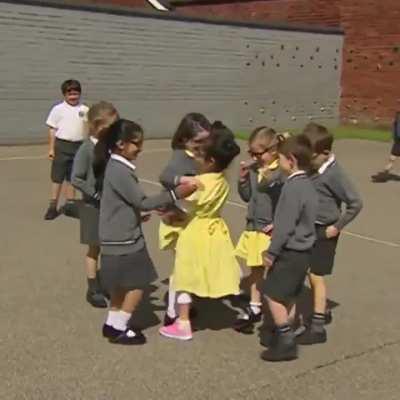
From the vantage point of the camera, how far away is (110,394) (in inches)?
160

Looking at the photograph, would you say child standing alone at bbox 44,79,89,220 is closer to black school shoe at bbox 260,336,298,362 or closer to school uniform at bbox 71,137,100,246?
school uniform at bbox 71,137,100,246

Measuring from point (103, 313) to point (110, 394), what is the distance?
142cm

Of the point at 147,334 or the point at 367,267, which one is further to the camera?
the point at 367,267

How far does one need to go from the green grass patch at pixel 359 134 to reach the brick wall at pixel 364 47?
12.8 inches

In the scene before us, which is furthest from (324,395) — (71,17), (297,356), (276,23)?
(276,23)

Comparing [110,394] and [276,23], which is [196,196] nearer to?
[110,394]

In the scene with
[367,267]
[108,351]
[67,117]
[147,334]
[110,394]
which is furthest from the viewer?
[67,117]

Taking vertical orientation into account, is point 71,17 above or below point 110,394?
above

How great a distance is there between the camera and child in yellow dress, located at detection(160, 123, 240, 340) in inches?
189

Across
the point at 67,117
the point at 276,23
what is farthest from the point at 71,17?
the point at 67,117

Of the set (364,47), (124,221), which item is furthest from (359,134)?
(124,221)

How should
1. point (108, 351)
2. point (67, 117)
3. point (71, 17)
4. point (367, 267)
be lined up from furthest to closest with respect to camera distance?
point (71, 17) → point (67, 117) → point (367, 267) → point (108, 351)

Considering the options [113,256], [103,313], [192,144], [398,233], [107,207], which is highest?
[192,144]

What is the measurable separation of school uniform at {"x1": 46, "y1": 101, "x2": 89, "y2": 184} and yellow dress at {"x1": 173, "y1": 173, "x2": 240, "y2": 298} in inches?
159
